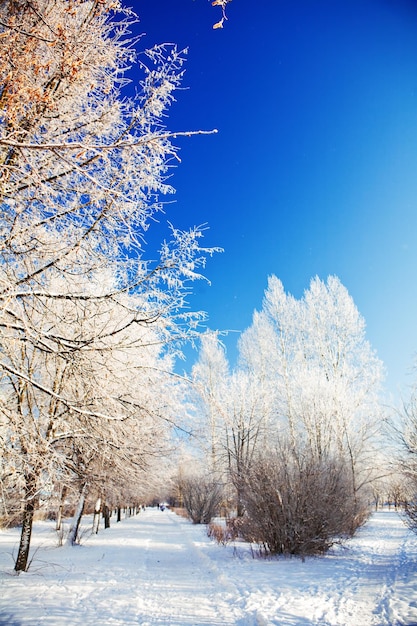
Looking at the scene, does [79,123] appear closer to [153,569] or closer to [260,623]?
[260,623]

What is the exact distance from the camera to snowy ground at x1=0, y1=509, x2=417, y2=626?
4.27 meters

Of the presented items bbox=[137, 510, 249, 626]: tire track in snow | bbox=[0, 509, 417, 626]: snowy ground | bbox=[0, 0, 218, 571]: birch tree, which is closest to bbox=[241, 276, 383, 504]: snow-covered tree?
bbox=[0, 509, 417, 626]: snowy ground

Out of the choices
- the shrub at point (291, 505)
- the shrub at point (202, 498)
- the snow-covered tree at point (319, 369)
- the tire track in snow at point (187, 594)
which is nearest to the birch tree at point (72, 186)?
the tire track in snow at point (187, 594)

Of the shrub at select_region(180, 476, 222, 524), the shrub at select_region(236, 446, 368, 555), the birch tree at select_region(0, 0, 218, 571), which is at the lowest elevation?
the shrub at select_region(180, 476, 222, 524)

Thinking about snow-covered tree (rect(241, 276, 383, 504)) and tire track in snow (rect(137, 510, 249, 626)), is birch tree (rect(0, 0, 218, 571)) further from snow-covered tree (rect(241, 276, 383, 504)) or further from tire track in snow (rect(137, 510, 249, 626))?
snow-covered tree (rect(241, 276, 383, 504))

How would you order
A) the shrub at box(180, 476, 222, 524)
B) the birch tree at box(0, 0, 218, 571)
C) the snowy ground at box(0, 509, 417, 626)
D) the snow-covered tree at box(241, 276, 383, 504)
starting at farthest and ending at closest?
the shrub at box(180, 476, 222, 524), the snow-covered tree at box(241, 276, 383, 504), the snowy ground at box(0, 509, 417, 626), the birch tree at box(0, 0, 218, 571)

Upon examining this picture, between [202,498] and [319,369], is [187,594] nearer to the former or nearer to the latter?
[319,369]

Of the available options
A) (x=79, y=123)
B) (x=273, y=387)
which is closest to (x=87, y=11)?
(x=79, y=123)

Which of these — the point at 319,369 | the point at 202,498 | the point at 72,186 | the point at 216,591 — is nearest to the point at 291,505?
the point at 216,591

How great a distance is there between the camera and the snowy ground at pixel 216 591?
4.27 m

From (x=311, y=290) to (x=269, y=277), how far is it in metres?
2.80

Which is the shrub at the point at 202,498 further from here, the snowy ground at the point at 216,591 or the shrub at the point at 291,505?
the shrub at the point at 291,505

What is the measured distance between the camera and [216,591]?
5.52 meters

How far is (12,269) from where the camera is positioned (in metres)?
2.69
